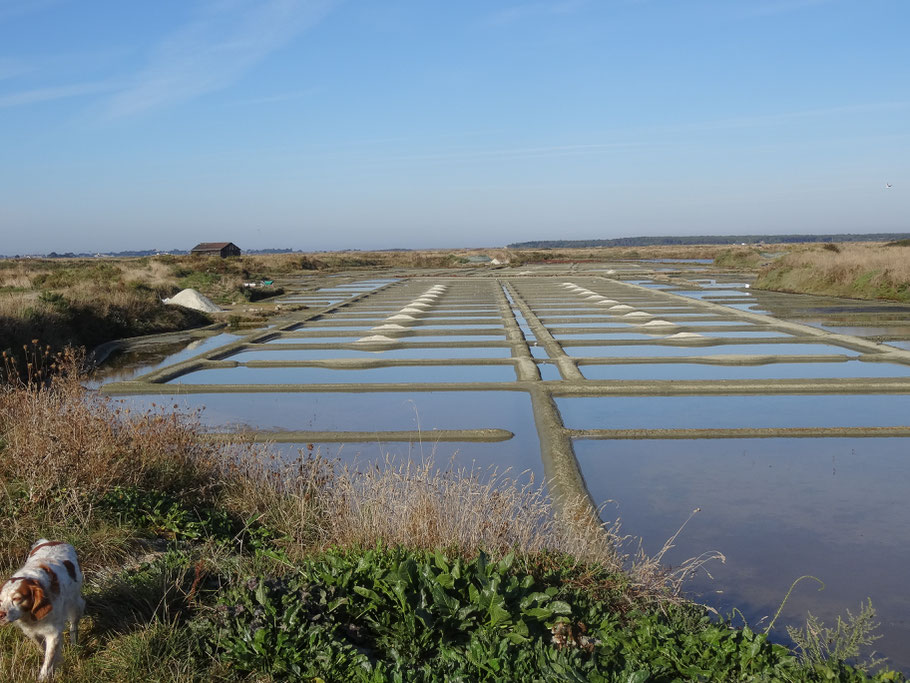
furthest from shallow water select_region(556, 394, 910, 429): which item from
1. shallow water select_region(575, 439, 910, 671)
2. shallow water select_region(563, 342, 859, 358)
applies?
shallow water select_region(563, 342, 859, 358)

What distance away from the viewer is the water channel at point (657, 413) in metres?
3.82

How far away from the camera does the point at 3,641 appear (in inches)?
96.6

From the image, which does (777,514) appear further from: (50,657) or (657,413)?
(50,657)

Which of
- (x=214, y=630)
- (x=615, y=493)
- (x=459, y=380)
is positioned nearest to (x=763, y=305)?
(x=459, y=380)

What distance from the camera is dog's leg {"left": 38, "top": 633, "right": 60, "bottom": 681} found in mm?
2172

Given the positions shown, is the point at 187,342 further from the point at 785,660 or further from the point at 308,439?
the point at 785,660

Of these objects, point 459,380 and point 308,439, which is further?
point 459,380

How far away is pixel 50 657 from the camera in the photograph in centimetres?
219

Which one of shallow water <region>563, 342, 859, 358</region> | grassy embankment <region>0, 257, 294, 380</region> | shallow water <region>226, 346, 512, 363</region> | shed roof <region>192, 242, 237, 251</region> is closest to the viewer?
shallow water <region>563, 342, 859, 358</region>

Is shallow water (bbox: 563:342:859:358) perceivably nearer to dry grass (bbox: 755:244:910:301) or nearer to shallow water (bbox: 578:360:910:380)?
shallow water (bbox: 578:360:910:380)

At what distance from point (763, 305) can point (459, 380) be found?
37.1ft

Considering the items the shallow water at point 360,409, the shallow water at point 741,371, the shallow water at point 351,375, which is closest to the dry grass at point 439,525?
the shallow water at point 360,409

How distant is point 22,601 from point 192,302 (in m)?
15.2

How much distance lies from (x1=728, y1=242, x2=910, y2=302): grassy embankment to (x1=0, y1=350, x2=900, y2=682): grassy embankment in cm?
1822
